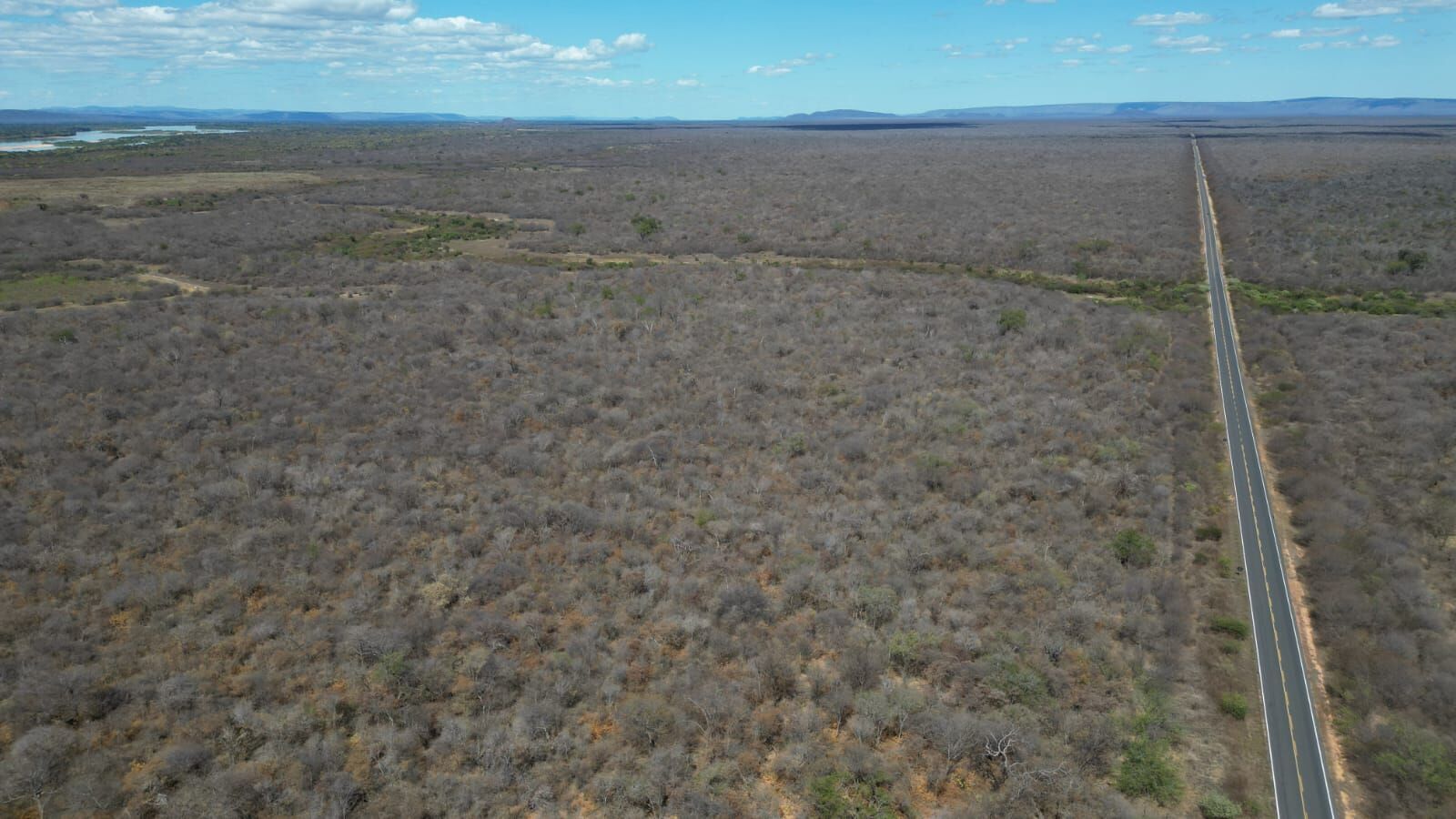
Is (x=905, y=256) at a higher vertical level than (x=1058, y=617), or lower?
higher

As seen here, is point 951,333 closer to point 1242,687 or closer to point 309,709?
point 1242,687

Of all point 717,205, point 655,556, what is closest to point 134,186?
point 717,205

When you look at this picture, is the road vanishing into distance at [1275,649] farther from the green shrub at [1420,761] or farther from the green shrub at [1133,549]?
the green shrub at [1133,549]

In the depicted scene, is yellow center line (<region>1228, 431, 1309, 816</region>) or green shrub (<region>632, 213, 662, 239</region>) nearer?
yellow center line (<region>1228, 431, 1309, 816</region>)

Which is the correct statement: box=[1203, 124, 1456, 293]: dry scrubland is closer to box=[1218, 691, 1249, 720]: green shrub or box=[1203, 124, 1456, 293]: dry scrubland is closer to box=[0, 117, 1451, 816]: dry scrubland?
box=[0, 117, 1451, 816]: dry scrubland

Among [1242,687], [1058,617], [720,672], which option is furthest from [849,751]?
[1242,687]

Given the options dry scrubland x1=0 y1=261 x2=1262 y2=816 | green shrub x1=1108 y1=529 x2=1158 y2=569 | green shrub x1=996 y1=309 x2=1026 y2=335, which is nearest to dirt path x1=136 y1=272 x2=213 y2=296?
dry scrubland x1=0 y1=261 x2=1262 y2=816

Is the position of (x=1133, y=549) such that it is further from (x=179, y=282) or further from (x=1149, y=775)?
(x=179, y=282)
